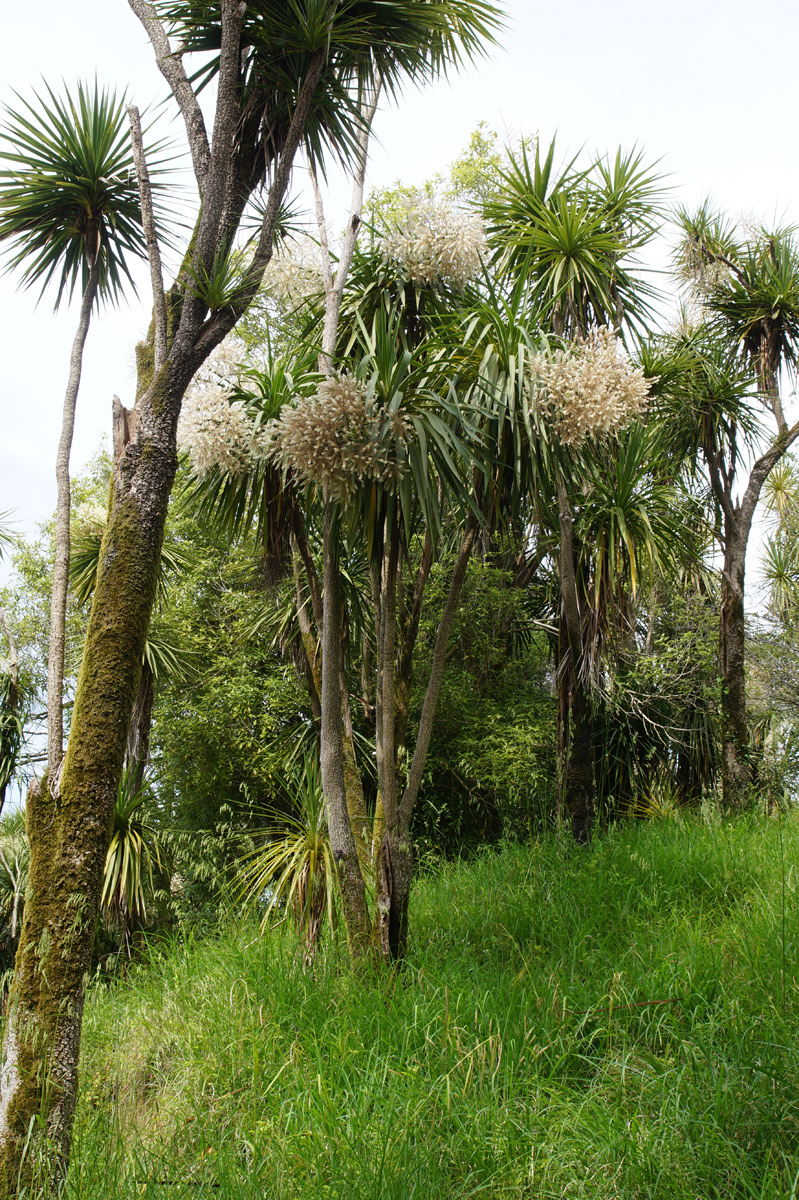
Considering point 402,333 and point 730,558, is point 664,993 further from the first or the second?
point 730,558

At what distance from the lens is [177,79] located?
3945 mm

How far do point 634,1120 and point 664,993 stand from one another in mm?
929

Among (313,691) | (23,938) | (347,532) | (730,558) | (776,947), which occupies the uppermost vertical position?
(730,558)

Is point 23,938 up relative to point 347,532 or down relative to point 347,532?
down

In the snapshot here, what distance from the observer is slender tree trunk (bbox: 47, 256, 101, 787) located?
3.21 m

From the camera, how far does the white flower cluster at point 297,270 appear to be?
17.0ft

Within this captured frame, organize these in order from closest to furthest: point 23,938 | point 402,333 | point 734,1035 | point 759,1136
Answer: point 759,1136 < point 23,938 < point 734,1035 < point 402,333

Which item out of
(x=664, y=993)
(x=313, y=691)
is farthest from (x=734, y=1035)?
(x=313, y=691)

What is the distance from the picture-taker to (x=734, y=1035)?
3.08 meters

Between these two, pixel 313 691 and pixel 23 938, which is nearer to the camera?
pixel 23 938

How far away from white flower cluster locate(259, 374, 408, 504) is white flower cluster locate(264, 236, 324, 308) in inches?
72.1

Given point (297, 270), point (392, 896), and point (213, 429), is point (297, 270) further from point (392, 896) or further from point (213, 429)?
point (392, 896)

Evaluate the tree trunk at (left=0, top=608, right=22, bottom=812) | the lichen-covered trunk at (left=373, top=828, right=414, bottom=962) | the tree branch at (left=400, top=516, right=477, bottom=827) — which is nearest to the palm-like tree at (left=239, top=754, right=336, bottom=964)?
the lichen-covered trunk at (left=373, top=828, right=414, bottom=962)

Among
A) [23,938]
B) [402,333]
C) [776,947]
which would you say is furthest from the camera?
[402,333]
